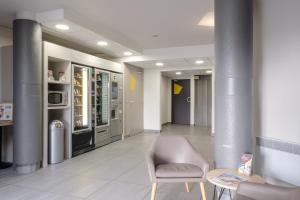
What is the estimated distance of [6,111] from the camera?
402 centimetres

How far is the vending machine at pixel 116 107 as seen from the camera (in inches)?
241

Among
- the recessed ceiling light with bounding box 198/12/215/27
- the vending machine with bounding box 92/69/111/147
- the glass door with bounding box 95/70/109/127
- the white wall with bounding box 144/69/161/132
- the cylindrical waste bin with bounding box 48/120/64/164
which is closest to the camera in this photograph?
the recessed ceiling light with bounding box 198/12/215/27

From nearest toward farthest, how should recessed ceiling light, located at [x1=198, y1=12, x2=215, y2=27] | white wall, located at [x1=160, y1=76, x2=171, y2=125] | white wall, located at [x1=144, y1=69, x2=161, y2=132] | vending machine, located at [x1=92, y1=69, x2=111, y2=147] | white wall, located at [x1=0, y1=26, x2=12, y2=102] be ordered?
recessed ceiling light, located at [x1=198, y1=12, x2=215, y2=27]
white wall, located at [x1=0, y1=26, x2=12, y2=102]
vending machine, located at [x1=92, y1=69, x2=111, y2=147]
white wall, located at [x1=144, y1=69, x2=161, y2=132]
white wall, located at [x1=160, y1=76, x2=171, y2=125]

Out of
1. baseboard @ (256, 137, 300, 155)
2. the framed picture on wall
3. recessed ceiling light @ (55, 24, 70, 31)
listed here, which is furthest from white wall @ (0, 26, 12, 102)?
baseboard @ (256, 137, 300, 155)

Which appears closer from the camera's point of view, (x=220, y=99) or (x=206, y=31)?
(x=220, y=99)

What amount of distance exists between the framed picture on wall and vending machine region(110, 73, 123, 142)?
2520 millimetres

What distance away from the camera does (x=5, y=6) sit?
11.3ft

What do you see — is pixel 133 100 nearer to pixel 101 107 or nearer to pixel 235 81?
pixel 101 107

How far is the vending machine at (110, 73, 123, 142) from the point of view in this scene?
6.13 m

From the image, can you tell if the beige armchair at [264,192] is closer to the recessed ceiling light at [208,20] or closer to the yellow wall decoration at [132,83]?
the recessed ceiling light at [208,20]

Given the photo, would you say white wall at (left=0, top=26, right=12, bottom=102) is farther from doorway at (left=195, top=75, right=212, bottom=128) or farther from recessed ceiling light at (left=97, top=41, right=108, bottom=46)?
doorway at (left=195, top=75, right=212, bottom=128)

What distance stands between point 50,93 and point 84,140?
1.33 metres

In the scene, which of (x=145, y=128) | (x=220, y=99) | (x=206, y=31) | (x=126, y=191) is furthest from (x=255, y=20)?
A: (x=145, y=128)

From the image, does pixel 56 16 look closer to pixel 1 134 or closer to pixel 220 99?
pixel 1 134
